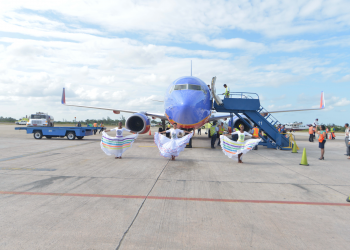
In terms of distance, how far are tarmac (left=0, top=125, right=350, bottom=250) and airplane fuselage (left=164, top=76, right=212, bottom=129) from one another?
465cm

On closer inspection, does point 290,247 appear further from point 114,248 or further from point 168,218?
point 114,248

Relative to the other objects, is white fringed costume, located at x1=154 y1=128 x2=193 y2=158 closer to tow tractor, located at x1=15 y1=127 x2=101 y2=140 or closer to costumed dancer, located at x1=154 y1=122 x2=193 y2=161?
costumed dancer, located at x1=154 y1=122 x2=193 y2=161

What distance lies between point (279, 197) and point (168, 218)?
8.98 feet

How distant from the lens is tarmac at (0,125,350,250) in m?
3.27

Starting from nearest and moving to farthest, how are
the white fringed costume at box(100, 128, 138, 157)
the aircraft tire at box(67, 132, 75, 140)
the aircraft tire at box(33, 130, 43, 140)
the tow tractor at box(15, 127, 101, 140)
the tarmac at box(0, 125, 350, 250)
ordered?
the tarmac at box(0, 125, 350, 250), the white fringed costume at box(100, 128, 138, 157), the tow tractor at box(15, 127, 101, 140), the aircraft tire at box(67, 132, 75, 140), the aircraft tire at box(33, 130, 43, 140)

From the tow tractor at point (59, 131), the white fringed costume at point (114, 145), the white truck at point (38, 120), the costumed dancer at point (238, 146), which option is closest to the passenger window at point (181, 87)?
the costumed dancer at point (238, 146)

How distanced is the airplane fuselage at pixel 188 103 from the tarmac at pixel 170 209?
465cm

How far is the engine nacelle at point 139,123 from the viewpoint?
17.5 m

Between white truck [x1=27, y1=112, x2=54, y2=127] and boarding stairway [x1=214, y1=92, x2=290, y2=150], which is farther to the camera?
white truck [x1=27, y1=112, x2=54, y2=127]

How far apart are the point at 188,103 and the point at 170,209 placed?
801cm

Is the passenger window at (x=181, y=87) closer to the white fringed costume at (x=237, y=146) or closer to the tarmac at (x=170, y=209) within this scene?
the white fringed costume at (x=237, y=146)

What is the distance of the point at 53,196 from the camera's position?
5039 mm

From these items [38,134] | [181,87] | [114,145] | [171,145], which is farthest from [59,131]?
[171,145]

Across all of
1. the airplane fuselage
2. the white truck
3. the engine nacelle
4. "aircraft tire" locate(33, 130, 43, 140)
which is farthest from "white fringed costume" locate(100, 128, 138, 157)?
the white truck
